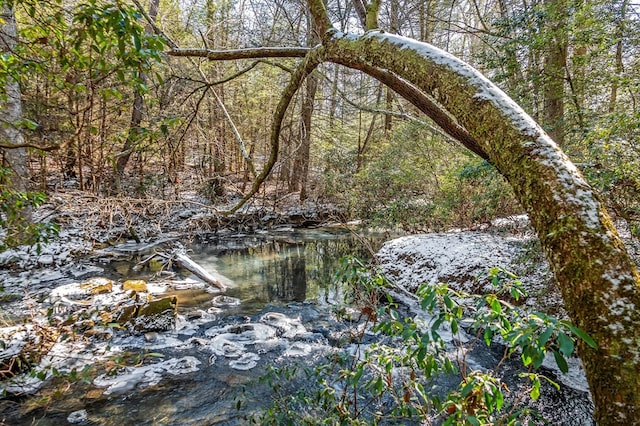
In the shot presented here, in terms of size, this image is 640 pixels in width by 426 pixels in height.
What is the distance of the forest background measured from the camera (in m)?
2.31

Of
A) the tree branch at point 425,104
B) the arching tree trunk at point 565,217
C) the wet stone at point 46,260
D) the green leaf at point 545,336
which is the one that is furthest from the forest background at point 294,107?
the green leaf at point 545,336

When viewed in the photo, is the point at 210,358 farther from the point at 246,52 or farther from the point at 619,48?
the point at 619,48

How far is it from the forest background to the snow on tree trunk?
1.53 m

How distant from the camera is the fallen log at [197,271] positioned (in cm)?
750

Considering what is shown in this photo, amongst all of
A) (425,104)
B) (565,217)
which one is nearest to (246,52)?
(425,104)

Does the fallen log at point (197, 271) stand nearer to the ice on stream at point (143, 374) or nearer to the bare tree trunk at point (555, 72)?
the ice on stream at point (143, 374)

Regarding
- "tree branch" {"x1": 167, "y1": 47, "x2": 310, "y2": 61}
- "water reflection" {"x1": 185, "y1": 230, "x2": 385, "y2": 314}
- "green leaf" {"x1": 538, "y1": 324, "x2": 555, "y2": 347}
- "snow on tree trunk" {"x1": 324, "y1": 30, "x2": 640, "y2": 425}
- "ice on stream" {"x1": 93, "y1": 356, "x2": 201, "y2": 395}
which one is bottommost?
"ice on stream" {"x1": 93, "y1": 356, "x2": 201, "y2": 395}

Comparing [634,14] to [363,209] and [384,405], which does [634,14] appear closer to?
[384,405]

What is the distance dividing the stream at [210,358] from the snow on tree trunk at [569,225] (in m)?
1.54

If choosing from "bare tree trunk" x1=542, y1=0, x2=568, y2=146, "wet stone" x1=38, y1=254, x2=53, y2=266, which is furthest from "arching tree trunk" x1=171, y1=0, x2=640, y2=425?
"wet stone" x1=38, y1=254, x2=53, y2=266

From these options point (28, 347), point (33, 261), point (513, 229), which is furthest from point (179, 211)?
point (513, 229)

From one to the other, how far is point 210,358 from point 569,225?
4.73 m

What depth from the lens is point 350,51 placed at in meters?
2.18

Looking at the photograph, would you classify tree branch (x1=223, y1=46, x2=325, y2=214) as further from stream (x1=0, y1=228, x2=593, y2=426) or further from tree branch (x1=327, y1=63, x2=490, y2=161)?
stream (x1=0, y1=228, x2=593, y2=426)
